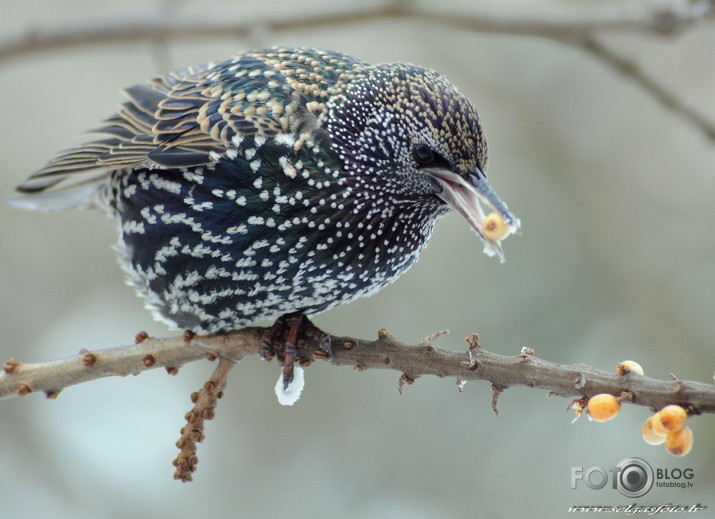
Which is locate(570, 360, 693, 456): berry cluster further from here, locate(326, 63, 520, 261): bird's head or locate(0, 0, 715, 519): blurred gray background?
locate(0, 0, 715, 519): blurred gray background

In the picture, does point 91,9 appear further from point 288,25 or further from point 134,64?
point 288,25

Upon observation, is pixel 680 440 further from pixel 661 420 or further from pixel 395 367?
pixel 395 367

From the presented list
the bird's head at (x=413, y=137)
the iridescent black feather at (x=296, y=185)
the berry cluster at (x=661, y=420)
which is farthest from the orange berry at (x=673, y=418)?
the iridescent black feather at (x=296, y=185)

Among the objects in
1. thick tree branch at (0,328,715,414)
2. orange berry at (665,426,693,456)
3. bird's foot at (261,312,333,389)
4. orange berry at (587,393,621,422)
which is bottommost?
orange berry at (665,426,693,456)

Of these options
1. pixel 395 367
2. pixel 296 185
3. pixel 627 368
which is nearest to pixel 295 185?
pixel 296 185

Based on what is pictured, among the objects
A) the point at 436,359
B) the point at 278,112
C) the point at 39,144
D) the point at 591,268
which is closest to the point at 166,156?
the point at 278,112

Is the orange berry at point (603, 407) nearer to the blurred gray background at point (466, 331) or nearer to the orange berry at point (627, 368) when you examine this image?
the orange berry at point (627, 368)

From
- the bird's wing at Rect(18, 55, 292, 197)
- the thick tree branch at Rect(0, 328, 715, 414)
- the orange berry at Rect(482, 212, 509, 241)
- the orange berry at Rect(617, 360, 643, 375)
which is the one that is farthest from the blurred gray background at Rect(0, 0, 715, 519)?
the orange berry at Rect(617, 360, 643, 375)
